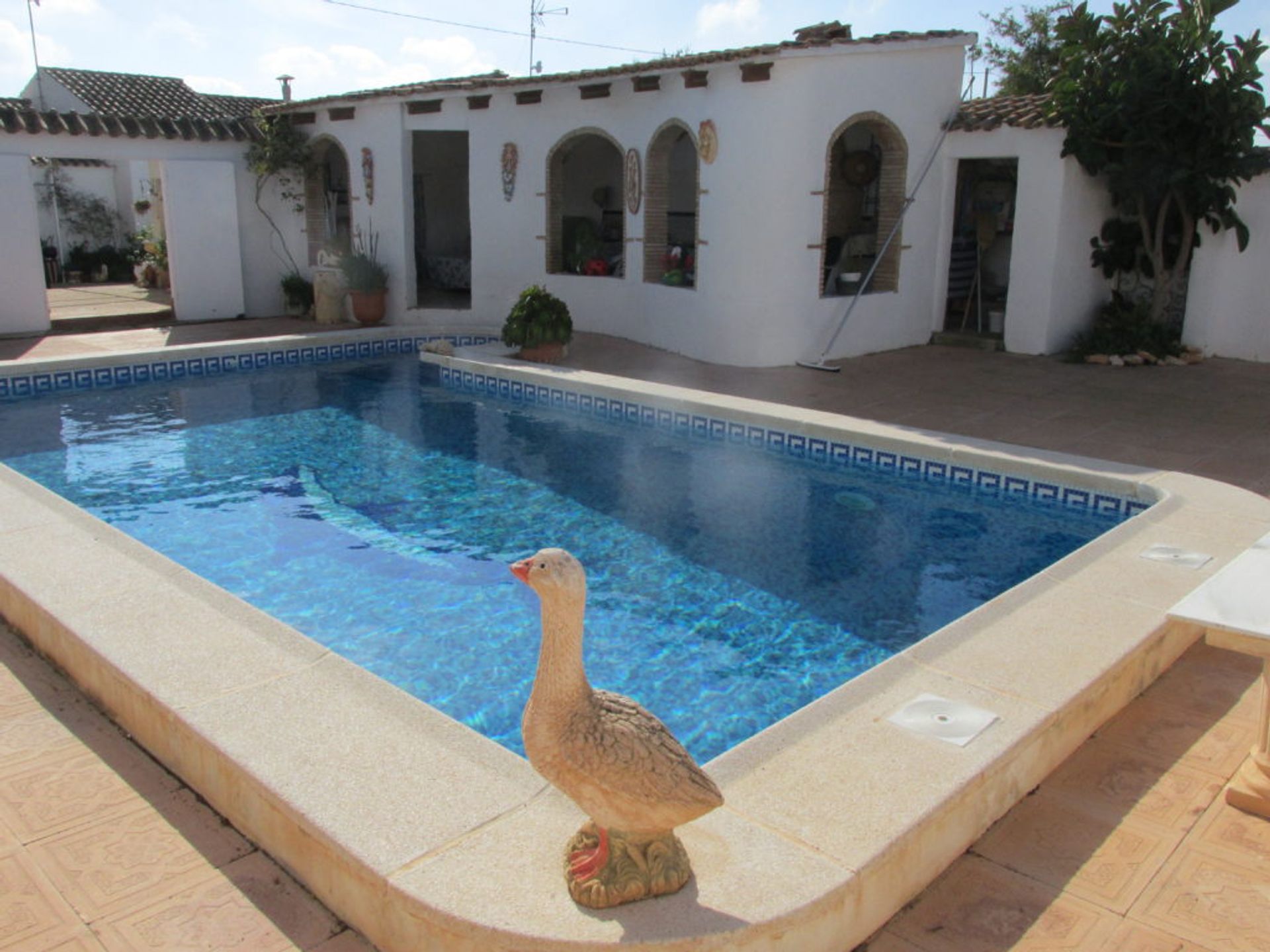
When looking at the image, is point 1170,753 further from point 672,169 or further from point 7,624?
point 672,169

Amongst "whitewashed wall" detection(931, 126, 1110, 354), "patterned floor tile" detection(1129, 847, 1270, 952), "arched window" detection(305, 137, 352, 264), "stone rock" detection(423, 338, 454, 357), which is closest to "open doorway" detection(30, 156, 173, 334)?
"arched window" detection(305, 137, 352, 264)

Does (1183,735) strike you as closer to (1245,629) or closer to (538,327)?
(1245,629)

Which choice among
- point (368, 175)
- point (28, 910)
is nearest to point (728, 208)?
point (368, 175)

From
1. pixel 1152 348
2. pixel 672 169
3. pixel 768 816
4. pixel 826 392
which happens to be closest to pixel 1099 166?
pixel 1152 348

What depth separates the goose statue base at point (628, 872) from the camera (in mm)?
2727

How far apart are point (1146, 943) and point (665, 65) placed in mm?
11083

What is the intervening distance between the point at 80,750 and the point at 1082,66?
40.8ft

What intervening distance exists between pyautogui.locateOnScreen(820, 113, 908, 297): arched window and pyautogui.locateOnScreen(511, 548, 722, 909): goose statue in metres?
10.3

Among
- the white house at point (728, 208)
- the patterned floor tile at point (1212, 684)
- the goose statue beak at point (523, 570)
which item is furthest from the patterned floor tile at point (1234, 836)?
the white house at point (728, 208)

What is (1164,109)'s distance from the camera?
11.7 metres

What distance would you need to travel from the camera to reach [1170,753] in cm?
404

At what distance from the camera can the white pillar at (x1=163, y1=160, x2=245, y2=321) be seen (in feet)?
53.5

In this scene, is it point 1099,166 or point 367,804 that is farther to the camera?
point 1099,166

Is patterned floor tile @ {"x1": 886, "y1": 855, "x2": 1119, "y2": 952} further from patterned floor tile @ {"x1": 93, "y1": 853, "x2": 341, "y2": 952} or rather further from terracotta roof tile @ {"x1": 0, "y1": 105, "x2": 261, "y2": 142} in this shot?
terracotta roof tile @ {"x1": 0, "y1": 105, "x2": 261, "y2": 142}
